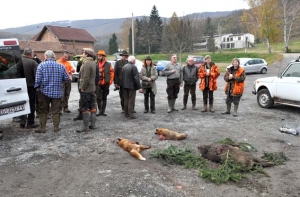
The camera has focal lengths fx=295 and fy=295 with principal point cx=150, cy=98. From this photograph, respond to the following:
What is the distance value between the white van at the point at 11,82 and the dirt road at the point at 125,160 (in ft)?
2.19

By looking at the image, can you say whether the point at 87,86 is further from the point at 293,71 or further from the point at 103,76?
the point at 293,71

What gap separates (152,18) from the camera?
2569 inches

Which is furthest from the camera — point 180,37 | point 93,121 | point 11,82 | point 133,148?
point 180,37

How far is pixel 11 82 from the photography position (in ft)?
19.8

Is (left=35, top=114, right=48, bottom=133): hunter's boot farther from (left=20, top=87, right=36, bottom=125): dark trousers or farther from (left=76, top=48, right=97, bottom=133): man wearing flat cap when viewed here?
(left=76, top=48, right=97, bottom=133): man wearing flat cap

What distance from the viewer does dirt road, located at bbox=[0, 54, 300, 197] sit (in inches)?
→ 157

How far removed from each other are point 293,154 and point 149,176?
2887 mm

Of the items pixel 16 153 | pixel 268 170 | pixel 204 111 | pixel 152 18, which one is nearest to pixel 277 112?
pixel 204 111

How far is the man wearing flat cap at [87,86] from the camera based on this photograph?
6.55 metres

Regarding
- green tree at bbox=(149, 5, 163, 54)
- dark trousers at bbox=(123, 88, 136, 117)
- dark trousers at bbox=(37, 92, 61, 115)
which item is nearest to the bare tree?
green tree at bbox=(149, 5, 163, 54)

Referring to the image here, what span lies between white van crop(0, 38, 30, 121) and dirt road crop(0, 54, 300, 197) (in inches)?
26.3

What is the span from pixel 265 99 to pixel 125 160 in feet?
21.4

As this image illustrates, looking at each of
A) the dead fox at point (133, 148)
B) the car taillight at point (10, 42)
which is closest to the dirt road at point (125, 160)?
the dead fox at point (133, 148)

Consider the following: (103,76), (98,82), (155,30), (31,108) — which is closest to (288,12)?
(155,30)
